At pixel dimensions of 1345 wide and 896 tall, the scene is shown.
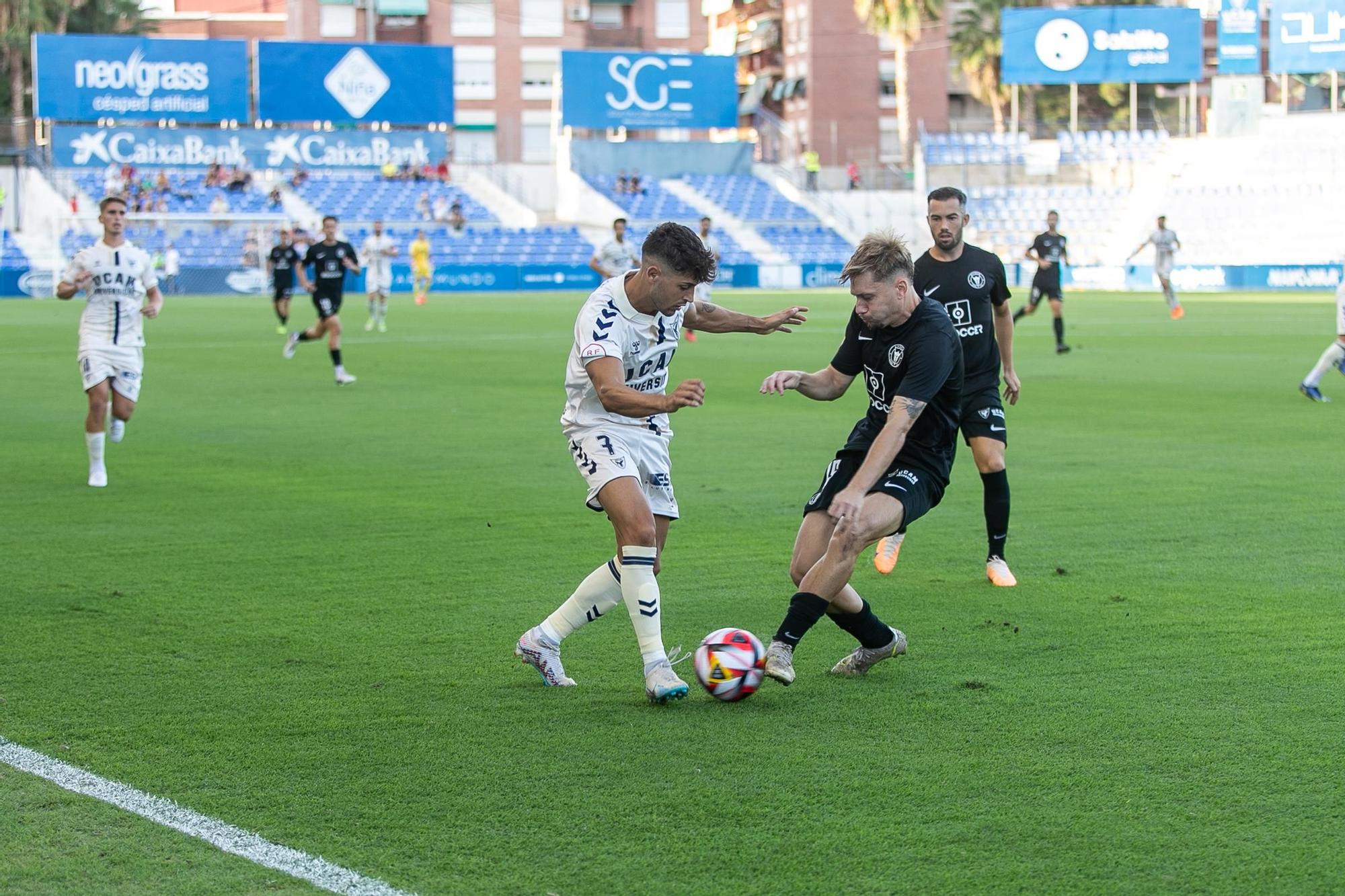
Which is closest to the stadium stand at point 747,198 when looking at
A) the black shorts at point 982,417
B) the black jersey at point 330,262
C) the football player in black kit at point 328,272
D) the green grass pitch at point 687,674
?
the football player in black kit at point 328,272

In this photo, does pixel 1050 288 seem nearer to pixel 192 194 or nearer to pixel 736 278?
pixel 736 278

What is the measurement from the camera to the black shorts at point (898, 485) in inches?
253

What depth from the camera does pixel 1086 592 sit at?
8.16 m

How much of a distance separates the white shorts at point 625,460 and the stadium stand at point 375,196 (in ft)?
179

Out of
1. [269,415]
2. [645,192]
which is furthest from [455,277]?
[269,415]

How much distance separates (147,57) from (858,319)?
58.0 meters

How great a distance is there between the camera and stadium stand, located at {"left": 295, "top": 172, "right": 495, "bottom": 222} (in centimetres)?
6047

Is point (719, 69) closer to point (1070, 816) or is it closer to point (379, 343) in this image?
point (379, 343)

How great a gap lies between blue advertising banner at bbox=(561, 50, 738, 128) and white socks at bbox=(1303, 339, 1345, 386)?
4889 cm

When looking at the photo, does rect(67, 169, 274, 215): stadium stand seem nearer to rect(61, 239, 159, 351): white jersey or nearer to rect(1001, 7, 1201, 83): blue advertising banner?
rect(1001, 7, 1201, 83): blue advertising banner

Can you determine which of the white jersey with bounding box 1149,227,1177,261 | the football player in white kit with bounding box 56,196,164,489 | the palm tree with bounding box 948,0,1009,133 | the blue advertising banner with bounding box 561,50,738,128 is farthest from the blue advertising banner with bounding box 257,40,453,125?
the football player in white kit with bounding box 56,196,164,489

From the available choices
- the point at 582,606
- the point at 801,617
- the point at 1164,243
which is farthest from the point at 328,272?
the point at 1164,243

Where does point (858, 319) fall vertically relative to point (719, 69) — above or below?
below

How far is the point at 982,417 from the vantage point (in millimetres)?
8750
